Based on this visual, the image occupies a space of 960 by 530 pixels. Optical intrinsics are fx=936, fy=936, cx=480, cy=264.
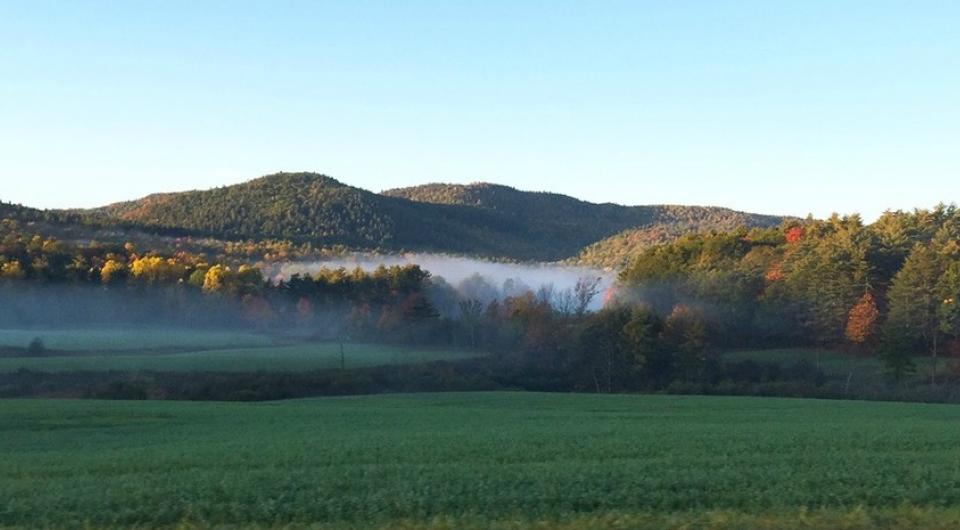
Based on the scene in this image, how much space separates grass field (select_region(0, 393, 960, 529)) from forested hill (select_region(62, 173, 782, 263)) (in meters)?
93.5

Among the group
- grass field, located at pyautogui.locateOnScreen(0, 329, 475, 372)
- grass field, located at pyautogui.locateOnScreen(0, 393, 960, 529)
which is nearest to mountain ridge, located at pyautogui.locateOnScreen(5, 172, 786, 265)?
grass field, located at pyautogui.locateOnScreen(0, 329, 475, 372)

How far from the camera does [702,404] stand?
36719 mm

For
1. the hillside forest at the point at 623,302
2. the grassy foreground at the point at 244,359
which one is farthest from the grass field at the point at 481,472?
the hillside forest at the point at 623,302

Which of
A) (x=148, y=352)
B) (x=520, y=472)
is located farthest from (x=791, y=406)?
(x=148, y=352)

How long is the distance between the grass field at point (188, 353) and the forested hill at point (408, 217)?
40594 millimetres

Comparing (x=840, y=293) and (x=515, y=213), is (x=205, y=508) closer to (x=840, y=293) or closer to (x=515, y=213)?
(x=840, y=293)

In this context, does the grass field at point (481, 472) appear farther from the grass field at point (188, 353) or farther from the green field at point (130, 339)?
the green field at point (130, 339)

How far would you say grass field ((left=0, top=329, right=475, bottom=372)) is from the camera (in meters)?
54.8

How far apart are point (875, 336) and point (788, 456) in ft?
173

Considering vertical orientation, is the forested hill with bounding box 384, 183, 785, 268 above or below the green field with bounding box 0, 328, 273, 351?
above

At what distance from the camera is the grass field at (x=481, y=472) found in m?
10.3

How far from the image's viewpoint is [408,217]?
427ft

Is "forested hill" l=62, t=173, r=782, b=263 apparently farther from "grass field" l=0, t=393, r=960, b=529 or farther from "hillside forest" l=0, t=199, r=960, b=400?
"grass field" l=0, t=393, r=960, b=529

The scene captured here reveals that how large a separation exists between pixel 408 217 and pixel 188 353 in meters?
66.2
